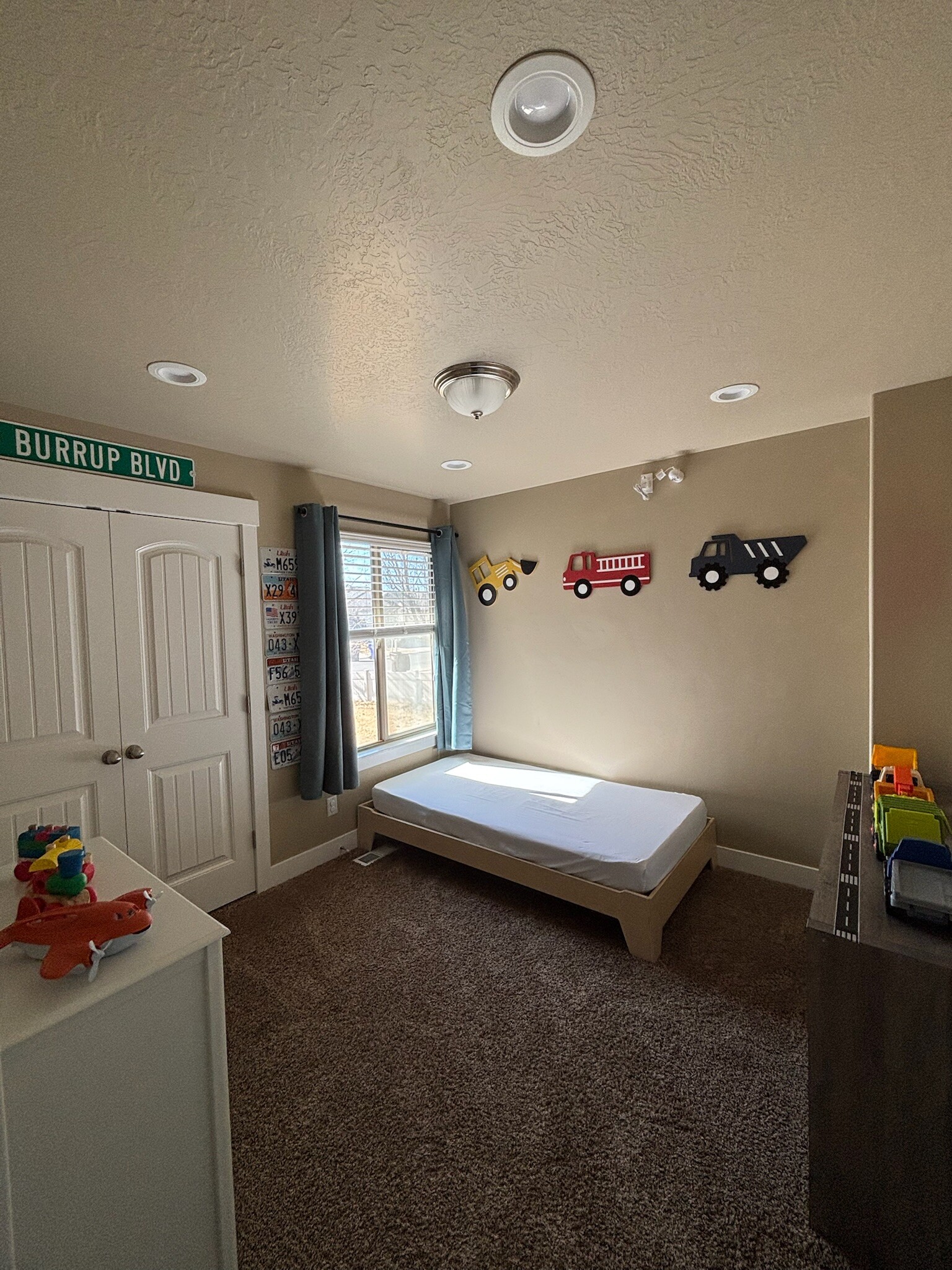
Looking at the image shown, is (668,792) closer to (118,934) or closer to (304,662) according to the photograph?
(304,662)

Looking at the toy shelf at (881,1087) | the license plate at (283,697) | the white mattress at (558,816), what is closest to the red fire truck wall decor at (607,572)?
the white mattress at (558,816)

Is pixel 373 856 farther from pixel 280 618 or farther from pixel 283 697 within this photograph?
pixel 280 618

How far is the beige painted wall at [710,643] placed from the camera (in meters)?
2.59

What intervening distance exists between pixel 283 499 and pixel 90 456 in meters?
0.94

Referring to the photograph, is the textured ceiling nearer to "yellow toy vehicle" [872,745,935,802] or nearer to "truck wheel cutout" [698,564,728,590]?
"truck wheel cutout" [698,564,728,590]

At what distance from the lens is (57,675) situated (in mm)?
2125

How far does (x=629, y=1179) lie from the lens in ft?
4.49

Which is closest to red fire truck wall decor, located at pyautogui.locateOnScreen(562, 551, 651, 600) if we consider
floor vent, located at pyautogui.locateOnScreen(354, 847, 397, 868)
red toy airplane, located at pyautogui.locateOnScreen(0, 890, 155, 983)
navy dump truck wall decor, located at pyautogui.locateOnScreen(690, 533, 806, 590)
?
navy dump truck wall decor, located at pyautogui.locateOnScreen(690, 533, 806, 590)

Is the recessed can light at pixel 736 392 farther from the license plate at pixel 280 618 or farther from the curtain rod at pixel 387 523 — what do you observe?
the license plate at pixel 280 618

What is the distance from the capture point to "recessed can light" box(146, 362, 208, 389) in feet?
5.73

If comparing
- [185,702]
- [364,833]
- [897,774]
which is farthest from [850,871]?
[185,702]

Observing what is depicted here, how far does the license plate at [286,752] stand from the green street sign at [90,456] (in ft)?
4.85

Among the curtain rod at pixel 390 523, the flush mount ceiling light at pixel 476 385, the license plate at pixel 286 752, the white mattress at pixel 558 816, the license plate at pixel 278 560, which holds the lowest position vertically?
the white mattress at pixel 558 816

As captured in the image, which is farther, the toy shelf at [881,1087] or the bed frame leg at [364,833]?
the bed frame leg at [364,833]
